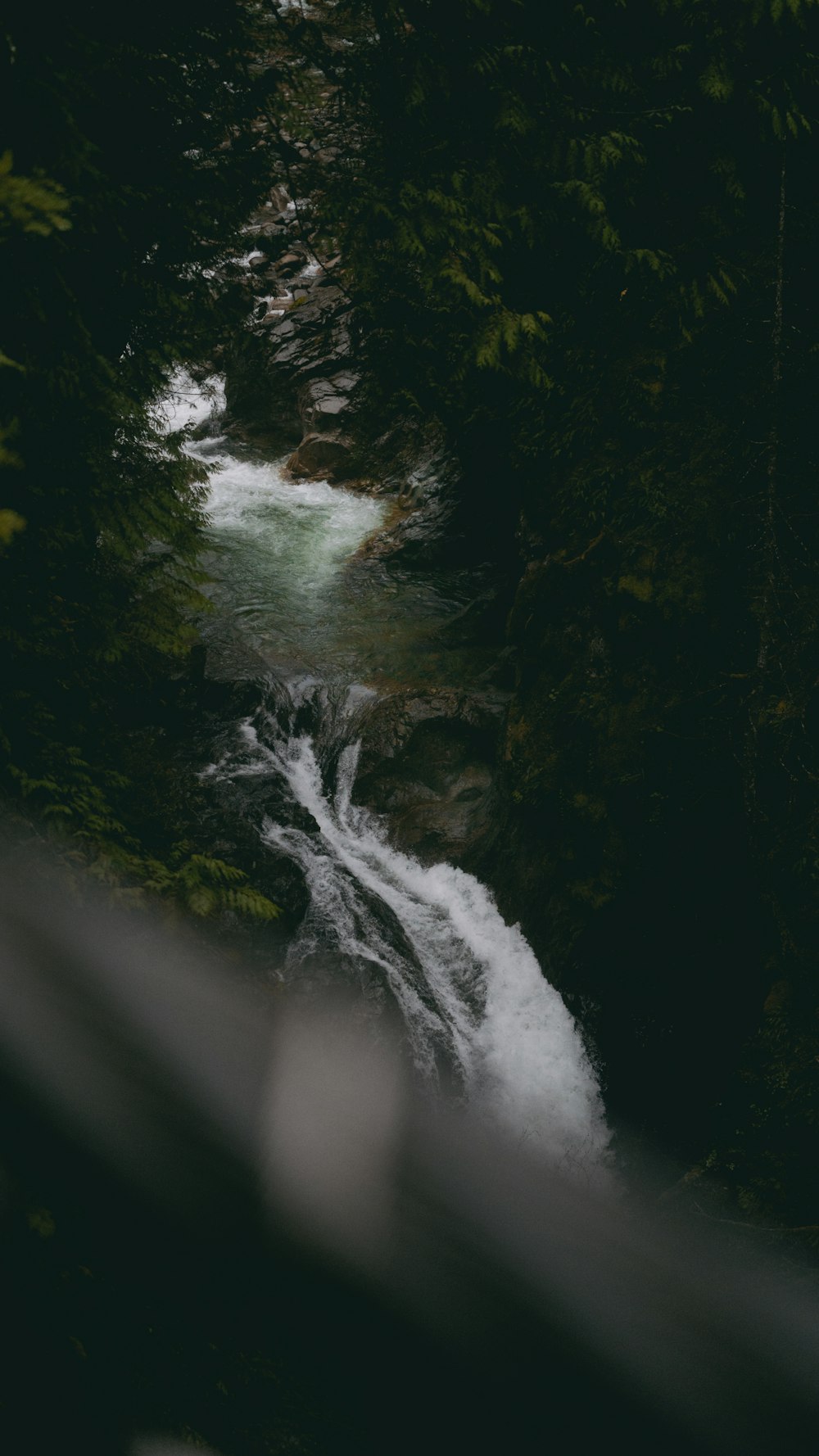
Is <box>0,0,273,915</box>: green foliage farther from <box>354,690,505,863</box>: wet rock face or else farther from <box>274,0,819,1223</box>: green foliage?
<box>354,690,505,863</box>: wet rock face

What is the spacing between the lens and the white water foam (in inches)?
224

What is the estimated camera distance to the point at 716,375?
5.36 metres

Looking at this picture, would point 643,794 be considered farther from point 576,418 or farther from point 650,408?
point 576,418

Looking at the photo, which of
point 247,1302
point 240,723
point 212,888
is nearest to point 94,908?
point 212,888

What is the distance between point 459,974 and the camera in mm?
6438

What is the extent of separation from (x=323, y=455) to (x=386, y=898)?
415 inches

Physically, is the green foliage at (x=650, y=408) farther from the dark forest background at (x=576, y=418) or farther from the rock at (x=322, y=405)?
the rock at (x=322, y=405)

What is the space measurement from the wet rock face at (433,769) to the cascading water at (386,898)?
0.70 feet

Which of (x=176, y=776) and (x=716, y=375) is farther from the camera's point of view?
(x=176, y=776)

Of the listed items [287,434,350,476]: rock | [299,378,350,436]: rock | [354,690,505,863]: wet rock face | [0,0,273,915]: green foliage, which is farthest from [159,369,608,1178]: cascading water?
[299,378,350,436]: rock

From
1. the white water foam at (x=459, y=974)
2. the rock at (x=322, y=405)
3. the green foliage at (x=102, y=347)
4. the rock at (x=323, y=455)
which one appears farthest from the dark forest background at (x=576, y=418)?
the rock at (x=322, y=405)

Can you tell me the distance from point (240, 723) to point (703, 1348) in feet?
21.0

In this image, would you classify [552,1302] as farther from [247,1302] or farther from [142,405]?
[142,405]

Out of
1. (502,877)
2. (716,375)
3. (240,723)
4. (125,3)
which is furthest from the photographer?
(240,723)
